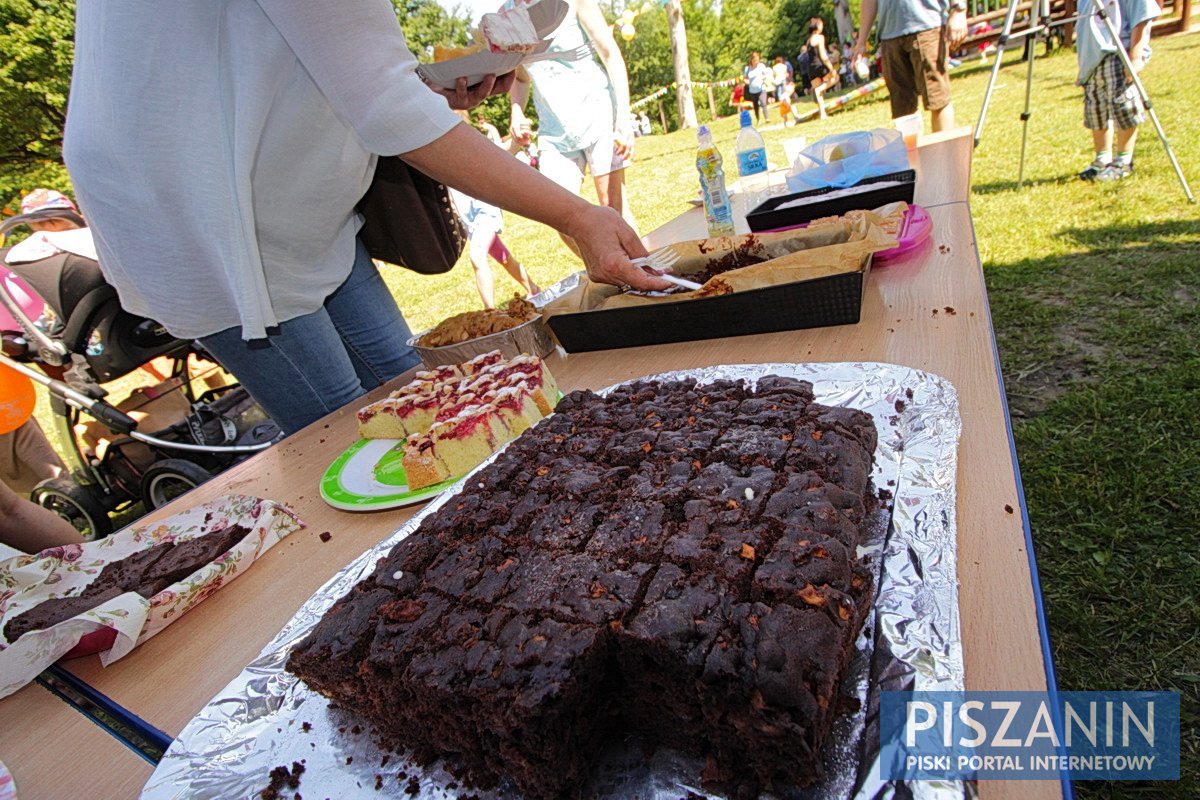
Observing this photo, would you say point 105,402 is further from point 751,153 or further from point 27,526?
point 751,153

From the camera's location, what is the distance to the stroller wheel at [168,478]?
423 centimetres

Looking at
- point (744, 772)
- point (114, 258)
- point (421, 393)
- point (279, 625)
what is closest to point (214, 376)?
point (114, 258)

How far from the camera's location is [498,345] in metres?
2.54

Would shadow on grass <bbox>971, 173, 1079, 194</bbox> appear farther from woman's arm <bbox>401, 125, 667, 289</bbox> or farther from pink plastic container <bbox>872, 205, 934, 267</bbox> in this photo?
woman's arm <bbox>401, 125, 667, 289</bbox>

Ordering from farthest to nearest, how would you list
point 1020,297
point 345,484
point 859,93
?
1. point 859,93
2. point 1020,297
3. point 345,484

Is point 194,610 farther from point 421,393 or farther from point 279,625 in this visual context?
point 421,393

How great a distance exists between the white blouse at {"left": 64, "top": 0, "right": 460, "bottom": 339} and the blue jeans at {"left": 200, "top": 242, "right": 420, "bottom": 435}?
0.49ft

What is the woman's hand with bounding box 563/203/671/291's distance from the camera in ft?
7.10

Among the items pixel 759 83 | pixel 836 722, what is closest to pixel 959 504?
pixel 836 722

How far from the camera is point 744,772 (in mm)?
1011

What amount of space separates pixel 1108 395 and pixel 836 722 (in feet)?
11.6

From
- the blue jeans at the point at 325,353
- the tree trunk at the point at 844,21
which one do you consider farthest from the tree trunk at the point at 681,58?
the blue jeans at the point at 325,353

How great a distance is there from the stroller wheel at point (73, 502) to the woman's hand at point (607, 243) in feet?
13.9

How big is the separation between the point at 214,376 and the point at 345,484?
15.9ft
